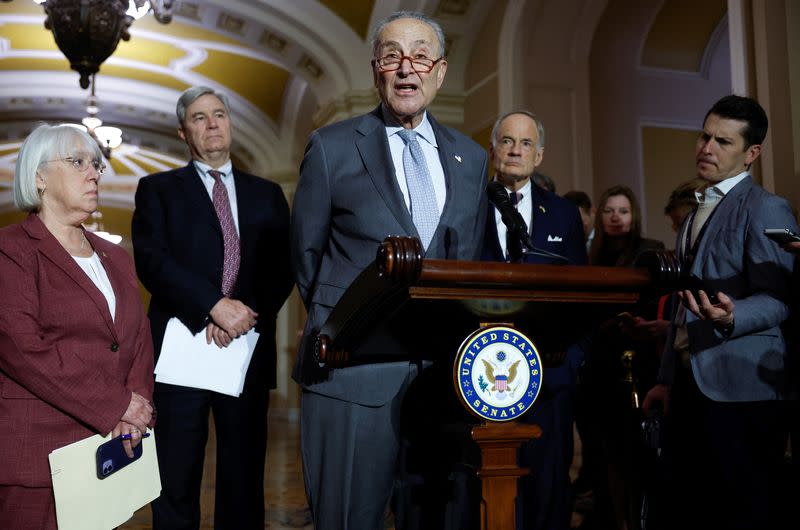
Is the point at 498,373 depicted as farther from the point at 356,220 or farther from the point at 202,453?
the point at 202,453

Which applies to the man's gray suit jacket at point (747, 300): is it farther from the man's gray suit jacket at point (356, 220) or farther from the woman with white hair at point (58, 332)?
the woman with white hair at point (58, 332)

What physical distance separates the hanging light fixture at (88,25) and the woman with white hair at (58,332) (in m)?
4.04

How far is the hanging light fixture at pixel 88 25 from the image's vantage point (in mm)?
5797

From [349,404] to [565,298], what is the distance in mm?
456

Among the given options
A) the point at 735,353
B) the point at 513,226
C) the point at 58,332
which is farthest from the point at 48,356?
the point at 735,353

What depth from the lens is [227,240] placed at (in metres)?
2.60

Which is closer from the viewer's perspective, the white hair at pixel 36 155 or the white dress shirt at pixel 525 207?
the white hair at pixel 36 155

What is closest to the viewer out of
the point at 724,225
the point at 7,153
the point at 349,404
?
the point at 349,404

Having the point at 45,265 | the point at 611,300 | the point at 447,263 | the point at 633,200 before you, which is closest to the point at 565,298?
the point at 611,300

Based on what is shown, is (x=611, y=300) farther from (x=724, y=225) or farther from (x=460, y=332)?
(x=724, y=225)

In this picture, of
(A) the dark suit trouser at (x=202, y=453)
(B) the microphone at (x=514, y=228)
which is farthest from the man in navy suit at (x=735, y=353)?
(A) the dark suit trouser at (x=202, y=453)

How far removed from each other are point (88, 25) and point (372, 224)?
5085mm

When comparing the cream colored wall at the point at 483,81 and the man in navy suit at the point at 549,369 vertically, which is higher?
the cream colored wall at the point at 483,81

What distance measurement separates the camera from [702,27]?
21.6 ft
